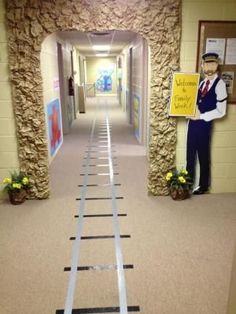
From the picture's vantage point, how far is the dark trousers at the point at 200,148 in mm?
3660

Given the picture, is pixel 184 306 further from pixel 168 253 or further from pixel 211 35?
pixel 211 35

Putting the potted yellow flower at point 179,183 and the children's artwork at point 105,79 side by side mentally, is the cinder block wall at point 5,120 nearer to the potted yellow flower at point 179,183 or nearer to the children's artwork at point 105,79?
the potted yellow flower at point 179,183

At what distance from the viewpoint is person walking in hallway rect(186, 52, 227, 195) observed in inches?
136

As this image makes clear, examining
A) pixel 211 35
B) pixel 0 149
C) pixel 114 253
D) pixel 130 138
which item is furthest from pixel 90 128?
pixel 114 253

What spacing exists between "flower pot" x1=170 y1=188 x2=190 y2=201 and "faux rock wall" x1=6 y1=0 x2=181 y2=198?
19.6 inches

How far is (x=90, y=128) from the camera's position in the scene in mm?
8148

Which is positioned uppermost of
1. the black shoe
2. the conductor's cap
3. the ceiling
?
the ceiling

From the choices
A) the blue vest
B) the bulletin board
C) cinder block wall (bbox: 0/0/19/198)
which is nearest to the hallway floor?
cinder block wall (bbox: 0/0/19/198)

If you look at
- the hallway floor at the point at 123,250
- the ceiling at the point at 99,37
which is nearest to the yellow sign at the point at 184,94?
the hallway floor at the point at 123,250

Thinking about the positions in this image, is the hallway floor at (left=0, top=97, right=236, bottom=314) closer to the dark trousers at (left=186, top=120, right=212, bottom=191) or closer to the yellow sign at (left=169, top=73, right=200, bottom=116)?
the dark trousers at (left=186, top=120, right=212, bottom=191)

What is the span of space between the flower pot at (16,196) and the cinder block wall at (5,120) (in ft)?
0.77

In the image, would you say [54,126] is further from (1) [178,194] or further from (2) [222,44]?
(2) [222,44]

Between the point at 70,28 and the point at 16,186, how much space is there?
188 centimetres

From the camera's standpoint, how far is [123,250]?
107 inches
